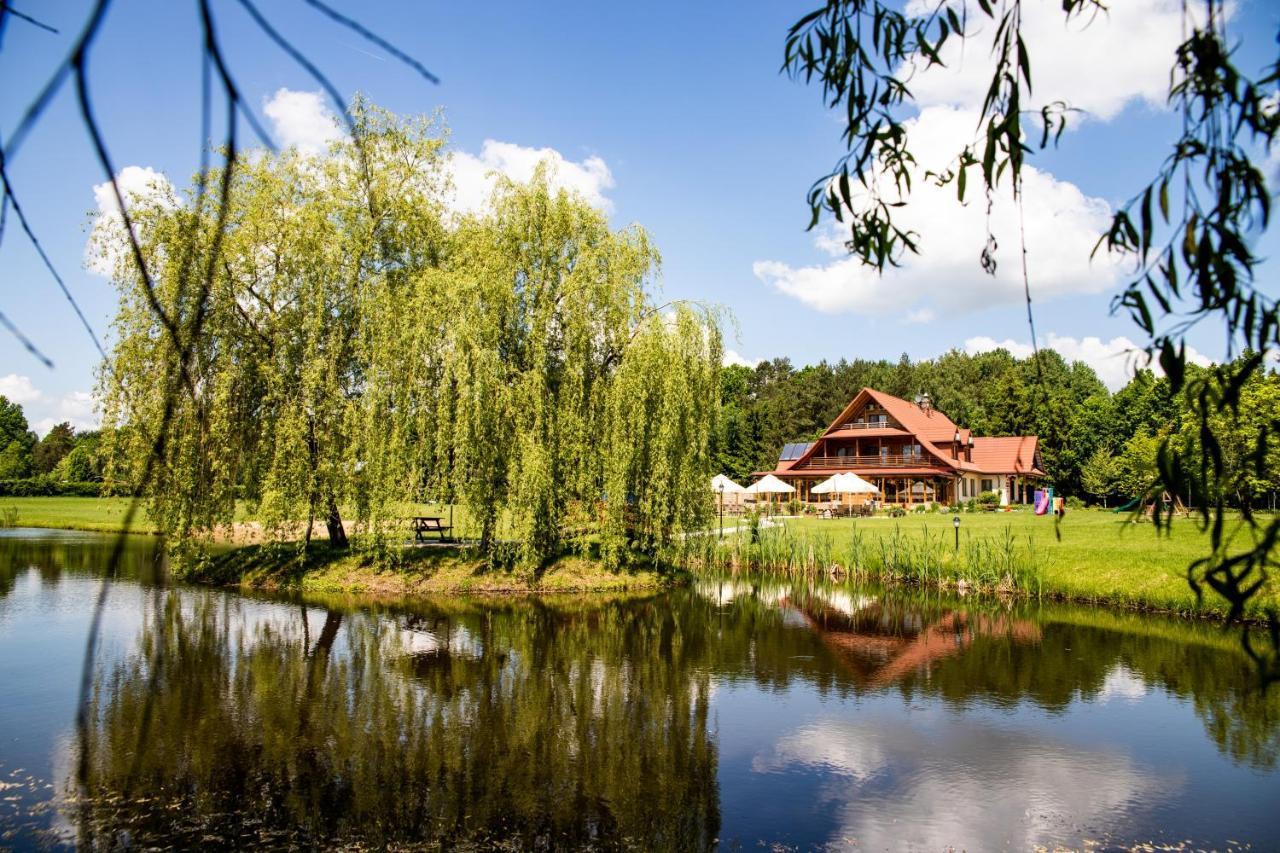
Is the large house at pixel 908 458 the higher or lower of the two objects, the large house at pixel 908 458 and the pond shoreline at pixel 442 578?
the higher

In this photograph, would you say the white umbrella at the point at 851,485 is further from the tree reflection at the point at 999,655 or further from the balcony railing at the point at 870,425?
the tree reflection at the point at 999,655

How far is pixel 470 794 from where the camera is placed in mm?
7699

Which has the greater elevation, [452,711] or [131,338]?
[131,338]

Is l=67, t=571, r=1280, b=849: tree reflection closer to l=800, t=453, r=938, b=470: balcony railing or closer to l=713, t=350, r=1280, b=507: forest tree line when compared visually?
l=713, t=350, r=1280, b=507: forest tree line

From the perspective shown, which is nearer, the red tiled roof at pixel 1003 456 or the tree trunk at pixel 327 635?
the tree trunk at pixel 327 635

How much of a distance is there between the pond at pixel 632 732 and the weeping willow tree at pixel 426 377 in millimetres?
3801

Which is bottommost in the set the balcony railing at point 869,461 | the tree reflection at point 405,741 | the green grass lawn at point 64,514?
the tree reflection at point 405,741

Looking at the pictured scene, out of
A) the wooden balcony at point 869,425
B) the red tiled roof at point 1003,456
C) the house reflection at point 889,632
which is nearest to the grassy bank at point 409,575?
the house reflection at point 889,632

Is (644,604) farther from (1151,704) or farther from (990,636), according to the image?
(1151,704)

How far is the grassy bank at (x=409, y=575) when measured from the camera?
777 inches

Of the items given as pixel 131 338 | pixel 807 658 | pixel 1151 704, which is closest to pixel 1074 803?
pixel 1151 704

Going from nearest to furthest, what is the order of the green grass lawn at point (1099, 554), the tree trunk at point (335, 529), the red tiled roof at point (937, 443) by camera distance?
the green grass lawn at point (1099, 554) → the tree trunk at point (335, 529) → the red tiled roof at point (937, 443)

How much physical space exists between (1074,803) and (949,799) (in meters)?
1.23

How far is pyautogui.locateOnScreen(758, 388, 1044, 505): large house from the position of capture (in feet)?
151
